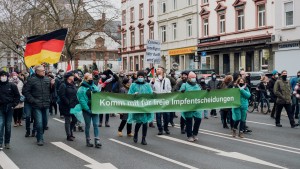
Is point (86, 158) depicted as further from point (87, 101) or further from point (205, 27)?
point (205, 27)

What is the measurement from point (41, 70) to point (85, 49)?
36.3 meters

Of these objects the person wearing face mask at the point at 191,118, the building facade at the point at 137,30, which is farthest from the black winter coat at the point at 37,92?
the building facade at the point at 137,30

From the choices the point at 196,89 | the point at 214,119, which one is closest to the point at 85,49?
the point at 214,119

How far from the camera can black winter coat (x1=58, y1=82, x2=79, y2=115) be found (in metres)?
12.9

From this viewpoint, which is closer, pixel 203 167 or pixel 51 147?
pixel 203 167

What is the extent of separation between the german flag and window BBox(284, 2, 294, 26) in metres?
22.9

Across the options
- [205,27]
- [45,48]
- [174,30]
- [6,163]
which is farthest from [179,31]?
[6,163]

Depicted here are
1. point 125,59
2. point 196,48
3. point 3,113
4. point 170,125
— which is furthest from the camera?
point 125,59

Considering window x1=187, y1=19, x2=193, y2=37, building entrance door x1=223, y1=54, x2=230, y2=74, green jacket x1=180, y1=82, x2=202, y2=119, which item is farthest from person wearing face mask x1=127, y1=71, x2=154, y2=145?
window x1=187, y1=19, x2=193, y2=37

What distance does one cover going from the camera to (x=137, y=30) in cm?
6197

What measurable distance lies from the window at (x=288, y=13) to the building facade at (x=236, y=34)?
1.31 meters

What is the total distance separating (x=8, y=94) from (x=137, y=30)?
51.1 m

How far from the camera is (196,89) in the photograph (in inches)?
521

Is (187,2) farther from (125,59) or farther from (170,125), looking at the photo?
(170,125)
